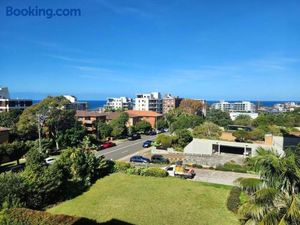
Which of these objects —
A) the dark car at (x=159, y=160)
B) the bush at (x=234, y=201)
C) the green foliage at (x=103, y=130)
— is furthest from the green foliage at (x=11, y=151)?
the bush at (x=234, y=201)

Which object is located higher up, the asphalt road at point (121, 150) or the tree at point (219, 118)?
the tree at point (219, 118)

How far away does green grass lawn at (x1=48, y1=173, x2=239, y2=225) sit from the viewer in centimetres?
1825

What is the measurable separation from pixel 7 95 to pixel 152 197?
360ft

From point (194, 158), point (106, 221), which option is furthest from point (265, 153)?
point (194, 158)

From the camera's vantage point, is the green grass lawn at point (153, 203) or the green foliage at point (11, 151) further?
the green foliage at point (11, 151)

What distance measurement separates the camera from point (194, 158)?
120 feet

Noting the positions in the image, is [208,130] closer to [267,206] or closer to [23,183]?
[23,183]

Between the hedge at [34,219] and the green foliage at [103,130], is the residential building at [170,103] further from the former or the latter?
the hedge at [34,219]

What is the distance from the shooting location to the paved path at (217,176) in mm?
28359

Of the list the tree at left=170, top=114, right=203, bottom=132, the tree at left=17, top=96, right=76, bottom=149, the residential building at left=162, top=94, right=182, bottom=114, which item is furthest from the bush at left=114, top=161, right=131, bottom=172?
the residential building at left=162, top=94, right=182, bottom=114

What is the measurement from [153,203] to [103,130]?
37.4m

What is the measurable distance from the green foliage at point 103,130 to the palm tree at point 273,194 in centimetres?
4667

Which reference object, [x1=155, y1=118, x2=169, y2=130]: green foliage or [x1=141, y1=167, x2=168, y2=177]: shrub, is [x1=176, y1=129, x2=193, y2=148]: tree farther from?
[x1=155, y1=118, x2=169, y2=130]: green foliage

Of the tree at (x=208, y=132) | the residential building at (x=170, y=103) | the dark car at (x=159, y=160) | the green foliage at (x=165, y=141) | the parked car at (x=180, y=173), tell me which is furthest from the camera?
the residential building at (x=170, y=103)
